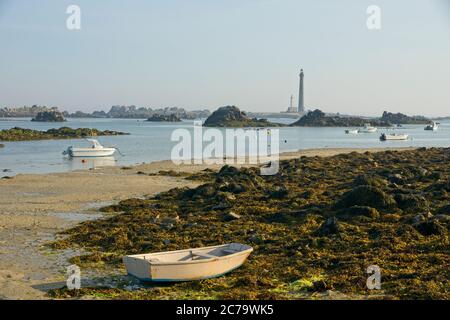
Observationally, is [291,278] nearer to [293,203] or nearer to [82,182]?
[293,203]

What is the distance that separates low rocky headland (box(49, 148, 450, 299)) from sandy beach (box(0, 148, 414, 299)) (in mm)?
858

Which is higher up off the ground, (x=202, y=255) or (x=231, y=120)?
(x=231, y=120)

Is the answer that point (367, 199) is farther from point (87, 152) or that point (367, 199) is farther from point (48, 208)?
point (87, 152)

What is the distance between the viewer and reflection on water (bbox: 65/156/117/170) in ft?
157

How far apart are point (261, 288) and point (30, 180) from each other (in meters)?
27.4

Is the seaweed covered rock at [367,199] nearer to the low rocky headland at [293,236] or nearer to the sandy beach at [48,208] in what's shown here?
the low rocky headland at [293,236]

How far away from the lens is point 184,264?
40.7 feet

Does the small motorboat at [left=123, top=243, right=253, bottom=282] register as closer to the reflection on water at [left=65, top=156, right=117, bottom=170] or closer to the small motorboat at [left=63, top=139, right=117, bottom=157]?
the reflection on water at [left=65, top=156, right=117, bottom=170]

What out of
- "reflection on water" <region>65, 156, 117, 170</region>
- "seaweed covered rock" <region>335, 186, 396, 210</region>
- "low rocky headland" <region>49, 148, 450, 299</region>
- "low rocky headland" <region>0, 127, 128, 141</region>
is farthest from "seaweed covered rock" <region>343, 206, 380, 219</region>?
"low rocky headland" <region>0, 127, 128, 141</region>

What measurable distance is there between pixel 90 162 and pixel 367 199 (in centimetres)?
3648

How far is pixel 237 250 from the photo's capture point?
14.0 m

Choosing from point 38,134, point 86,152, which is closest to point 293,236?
point 86,152

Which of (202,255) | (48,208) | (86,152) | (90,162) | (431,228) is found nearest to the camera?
(202,255)
